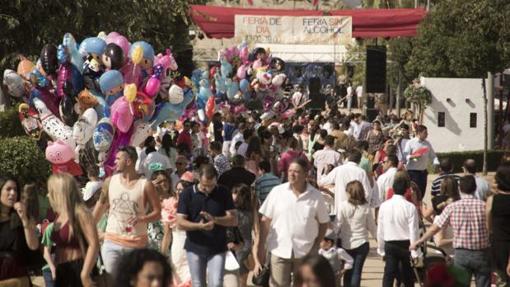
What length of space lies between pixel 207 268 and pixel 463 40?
25782 millimetres

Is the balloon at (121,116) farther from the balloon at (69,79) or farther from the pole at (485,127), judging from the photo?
the pole at (485,127)

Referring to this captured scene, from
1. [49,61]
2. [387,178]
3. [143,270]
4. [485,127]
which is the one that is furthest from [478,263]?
[485,127]

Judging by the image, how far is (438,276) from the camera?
651 cm

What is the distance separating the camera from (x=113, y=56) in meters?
17.4

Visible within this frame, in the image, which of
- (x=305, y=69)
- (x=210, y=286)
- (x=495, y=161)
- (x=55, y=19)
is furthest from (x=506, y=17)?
(x=305, y=69)

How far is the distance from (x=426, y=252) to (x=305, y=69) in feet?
164

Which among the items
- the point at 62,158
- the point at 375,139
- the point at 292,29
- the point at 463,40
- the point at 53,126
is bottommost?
the point at 62,158

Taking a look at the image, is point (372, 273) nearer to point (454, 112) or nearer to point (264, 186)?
point (264, 186)

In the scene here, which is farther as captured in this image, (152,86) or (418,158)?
(418,158)

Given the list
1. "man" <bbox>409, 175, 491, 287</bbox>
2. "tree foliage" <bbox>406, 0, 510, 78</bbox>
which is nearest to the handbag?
"man" <bbox>409, 175, 491, 287</bbox>

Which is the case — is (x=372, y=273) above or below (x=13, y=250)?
below

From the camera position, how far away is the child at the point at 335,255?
12.1 metres

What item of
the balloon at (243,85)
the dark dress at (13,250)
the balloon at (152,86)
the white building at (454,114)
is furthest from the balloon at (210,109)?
Result: the dark dress at (13,250)

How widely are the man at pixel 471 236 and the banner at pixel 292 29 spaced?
1261 inches
